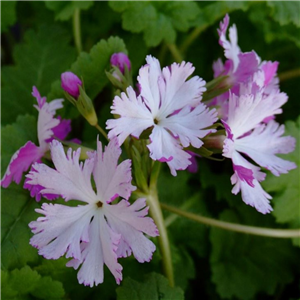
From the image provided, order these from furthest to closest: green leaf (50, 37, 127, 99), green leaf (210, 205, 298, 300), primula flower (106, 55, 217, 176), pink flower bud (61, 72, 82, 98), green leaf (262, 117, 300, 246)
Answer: green leaf (210, 205, 298, 300), green leaf (262, 117, 300, 246), green leaf (50, 37, 127, 99), pink flower bud (61, 72, 82, 98), primula flower (106, 55, 217, 176)

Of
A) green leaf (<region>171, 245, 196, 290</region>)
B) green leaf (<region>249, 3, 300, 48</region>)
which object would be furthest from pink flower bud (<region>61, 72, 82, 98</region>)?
green leaf (<region>249, 3, 300, 48</region>)

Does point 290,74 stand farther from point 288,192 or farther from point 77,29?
point 77,29

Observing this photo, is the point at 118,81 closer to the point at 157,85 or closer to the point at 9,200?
the point at 157,85

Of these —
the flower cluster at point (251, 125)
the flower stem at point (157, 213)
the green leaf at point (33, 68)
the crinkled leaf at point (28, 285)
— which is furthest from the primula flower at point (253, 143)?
the green leaf at point (33, 68)

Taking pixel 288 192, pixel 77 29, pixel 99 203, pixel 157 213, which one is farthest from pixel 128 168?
pixel 77 29

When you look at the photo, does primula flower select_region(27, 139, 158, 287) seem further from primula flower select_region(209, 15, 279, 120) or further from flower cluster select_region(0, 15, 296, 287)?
primula flower select_region(209, 15, 279, 120)

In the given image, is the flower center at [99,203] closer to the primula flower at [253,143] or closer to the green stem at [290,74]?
the primula flower at [253,143]
